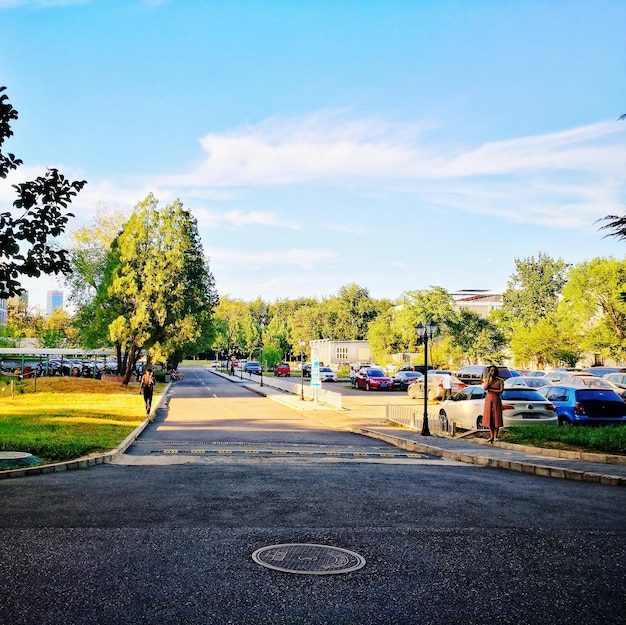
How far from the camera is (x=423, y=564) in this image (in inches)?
225

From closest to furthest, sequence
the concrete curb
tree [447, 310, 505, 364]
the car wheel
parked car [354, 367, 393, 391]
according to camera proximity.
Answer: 1. the concrete curb
2. the car wheel
3. parked car [354, 367, 393, 391]
4. tree [447, 310, 505, 364]

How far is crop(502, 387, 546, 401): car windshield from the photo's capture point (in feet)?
60.6

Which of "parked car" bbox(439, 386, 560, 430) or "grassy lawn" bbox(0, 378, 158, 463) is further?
"parked car" bbox(439, 386, 560, 430)

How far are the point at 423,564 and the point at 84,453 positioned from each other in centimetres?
867

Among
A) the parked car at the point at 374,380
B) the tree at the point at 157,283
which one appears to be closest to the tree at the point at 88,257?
the tree at the point at 157,283

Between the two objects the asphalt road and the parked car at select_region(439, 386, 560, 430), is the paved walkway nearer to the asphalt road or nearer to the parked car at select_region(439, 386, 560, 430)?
the asphalt road

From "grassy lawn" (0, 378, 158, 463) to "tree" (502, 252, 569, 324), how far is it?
73663mm

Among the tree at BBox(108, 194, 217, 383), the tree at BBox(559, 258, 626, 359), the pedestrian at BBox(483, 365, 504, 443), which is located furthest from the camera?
the tree at BBox(559, 258, 626, 359)

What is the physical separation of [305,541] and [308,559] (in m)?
0.61

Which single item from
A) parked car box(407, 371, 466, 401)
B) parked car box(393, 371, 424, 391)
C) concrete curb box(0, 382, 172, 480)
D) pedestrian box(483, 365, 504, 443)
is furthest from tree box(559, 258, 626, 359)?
concrete curb box(0, 382, 172, 480)

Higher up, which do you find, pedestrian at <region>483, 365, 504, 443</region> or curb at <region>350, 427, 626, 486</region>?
pedestrian at <region>483, 365, 504, 443</region>

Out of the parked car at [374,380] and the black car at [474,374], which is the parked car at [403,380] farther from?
the black car at [474,374]

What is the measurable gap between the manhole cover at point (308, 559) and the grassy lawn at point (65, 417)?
6.99 m

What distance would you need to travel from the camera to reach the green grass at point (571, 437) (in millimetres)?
14103
